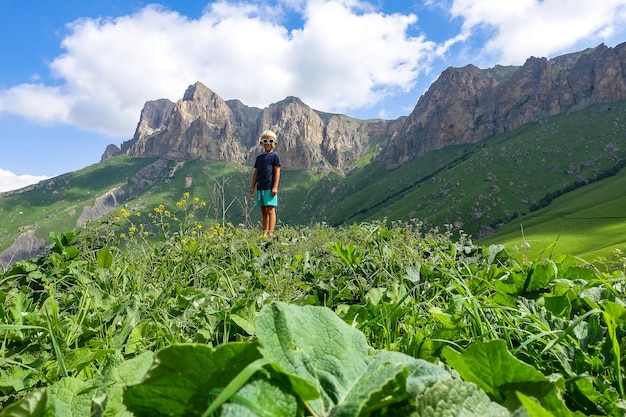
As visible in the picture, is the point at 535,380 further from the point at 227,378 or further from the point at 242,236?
the point at 242,236

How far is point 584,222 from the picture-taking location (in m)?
103

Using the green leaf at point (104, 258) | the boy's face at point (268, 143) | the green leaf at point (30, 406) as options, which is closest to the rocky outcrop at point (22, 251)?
the green leaf at point (104, 258)

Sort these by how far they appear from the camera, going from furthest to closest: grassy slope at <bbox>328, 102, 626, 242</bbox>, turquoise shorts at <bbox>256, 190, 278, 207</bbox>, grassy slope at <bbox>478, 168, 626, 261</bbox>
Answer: grassy slope at <bbox>328, 102, 626, 242</bbox>
grassy slope at <bbox>478, 168, 626, 261</bbox>
turquoise shorts at <bbox>256, 190, 278, 207</bbox>

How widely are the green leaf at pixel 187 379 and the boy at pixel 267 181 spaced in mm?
10395

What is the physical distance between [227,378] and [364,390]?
353 millimetres

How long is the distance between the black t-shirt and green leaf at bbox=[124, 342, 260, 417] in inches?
426

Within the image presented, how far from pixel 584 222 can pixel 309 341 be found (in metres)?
126

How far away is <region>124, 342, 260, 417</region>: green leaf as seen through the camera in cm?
85

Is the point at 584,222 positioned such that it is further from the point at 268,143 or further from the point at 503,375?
the point at 503,375

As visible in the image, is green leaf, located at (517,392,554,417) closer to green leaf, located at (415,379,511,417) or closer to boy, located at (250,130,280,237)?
green leaf, located at (415,379,511,417)

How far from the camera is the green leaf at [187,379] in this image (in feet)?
2.77

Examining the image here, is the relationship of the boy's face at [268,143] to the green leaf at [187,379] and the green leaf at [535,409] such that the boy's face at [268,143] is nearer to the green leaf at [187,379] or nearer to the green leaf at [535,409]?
the green leaf at [187,379]

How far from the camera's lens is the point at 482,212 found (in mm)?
152875

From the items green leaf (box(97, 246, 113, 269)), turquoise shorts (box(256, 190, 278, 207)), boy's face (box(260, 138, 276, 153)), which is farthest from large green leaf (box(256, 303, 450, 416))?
boy's face (box(260, 138, 276, 153))
